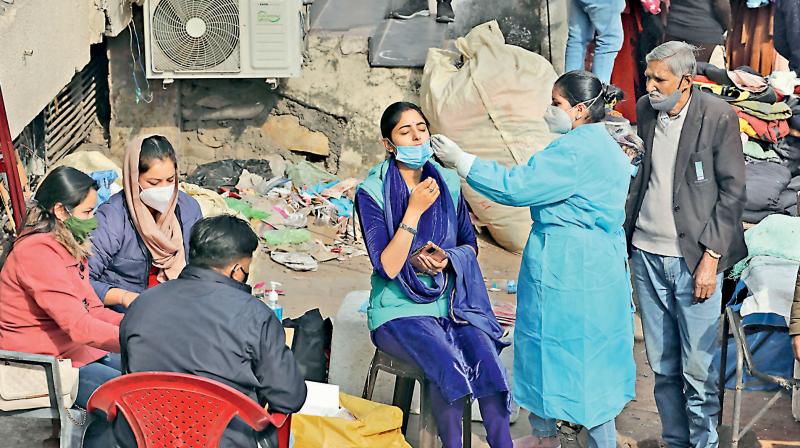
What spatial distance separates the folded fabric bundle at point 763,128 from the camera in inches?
294

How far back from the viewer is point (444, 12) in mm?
8031

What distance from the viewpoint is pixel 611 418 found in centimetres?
383

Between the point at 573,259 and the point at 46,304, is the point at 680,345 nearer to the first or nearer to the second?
the point at 573,259

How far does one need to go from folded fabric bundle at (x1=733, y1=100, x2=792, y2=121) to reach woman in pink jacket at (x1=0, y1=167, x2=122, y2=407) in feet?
17.4

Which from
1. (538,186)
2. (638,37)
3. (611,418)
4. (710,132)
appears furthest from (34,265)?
(638,37)

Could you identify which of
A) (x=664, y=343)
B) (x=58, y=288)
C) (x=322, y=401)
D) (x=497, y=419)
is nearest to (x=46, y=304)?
(x=58, y=288)

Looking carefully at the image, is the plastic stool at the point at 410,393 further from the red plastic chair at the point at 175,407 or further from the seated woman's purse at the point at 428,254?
the red plastic chair at the point at 175,407

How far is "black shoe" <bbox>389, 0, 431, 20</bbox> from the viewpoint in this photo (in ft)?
26.4

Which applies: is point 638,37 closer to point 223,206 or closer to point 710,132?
point 223,206

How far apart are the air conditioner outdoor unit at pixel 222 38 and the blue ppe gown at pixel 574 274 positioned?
405 centimetres

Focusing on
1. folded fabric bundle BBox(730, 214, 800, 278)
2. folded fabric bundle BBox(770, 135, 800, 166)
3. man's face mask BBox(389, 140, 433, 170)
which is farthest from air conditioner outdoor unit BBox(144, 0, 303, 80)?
folded fabric bundle BBox(730, 214, 800, 278)

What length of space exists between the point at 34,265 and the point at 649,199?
7.39 ft

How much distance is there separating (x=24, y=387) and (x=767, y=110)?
5785 millimetres

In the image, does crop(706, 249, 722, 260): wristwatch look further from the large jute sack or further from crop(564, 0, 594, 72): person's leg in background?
crop(564, 0, 594, 72): person's leg in background
